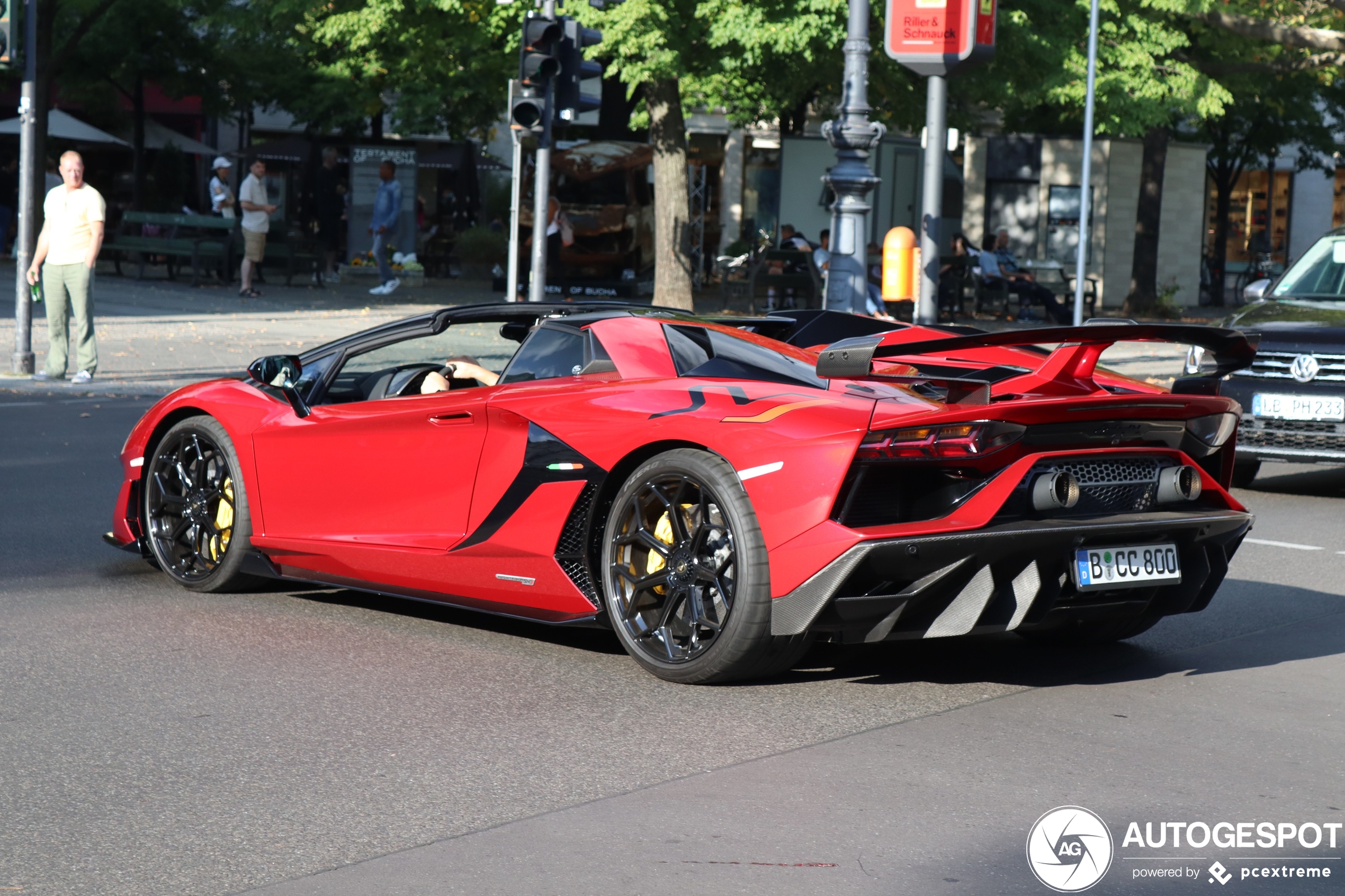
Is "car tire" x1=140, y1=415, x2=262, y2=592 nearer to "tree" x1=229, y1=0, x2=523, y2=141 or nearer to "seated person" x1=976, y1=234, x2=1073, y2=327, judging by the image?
"tree" x1=229, y1=0, x2=523, y2=141

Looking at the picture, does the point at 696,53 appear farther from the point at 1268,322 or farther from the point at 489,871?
the point at 489,871

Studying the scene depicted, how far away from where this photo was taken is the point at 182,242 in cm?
2770

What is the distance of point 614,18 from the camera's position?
22.0 meters

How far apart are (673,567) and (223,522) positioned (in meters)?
2.35

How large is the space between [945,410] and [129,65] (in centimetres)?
3504

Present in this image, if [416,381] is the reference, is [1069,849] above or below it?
below

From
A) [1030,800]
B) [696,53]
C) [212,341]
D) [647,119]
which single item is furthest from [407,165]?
[1030,800]

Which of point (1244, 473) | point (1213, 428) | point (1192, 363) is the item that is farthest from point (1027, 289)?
point (1213, 428)

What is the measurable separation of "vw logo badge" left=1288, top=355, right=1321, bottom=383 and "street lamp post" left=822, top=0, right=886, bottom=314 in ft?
15.3

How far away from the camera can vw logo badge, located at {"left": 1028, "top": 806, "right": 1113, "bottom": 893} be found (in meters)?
3.77

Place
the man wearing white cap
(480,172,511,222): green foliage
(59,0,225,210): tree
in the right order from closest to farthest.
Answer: the man wearing white cap
(59,0,225,210): tree
(480,172,511,222): green foliage

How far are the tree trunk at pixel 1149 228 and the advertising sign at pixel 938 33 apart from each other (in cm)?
1708

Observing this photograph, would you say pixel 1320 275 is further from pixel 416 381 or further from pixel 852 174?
pixel 416 381

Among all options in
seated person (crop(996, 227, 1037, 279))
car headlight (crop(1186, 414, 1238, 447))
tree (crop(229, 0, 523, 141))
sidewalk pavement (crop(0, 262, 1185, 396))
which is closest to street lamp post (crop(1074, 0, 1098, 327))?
sidewalk pavement (crop(0, 262, 1185, 396))
